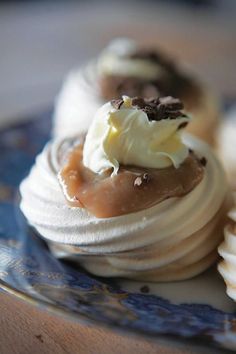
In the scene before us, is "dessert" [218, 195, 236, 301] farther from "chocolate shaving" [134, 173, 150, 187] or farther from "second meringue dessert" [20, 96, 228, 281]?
"chocolate shaving" [134, 173, 150, 187]

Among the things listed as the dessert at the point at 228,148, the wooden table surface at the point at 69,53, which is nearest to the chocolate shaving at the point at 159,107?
the dessert at the point at 228,148

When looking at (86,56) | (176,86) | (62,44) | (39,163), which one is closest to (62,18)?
(62,44)

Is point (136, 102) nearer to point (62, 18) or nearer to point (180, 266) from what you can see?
point (180, 266)

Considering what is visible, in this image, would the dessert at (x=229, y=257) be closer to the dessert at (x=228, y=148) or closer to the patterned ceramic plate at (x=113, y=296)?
the patterned ceramic plate at (x=113, y=296)

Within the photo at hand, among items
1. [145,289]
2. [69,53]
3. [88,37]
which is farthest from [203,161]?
[88,37]

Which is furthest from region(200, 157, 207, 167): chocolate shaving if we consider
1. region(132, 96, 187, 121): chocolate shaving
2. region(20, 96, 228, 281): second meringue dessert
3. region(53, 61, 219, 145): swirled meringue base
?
region(53, 61, 219, 145): swirled meringue base
